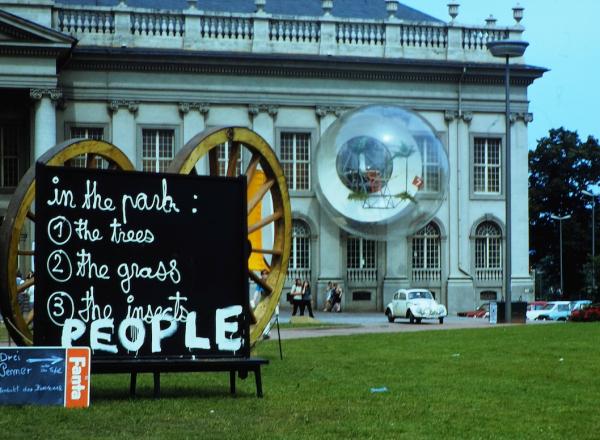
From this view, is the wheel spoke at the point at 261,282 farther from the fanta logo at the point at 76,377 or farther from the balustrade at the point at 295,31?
the balustrade at the point at 295,31

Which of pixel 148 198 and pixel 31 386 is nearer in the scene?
pixel 31 386

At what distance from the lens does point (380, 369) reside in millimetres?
22188

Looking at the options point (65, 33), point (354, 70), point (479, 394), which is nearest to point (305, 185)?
point (354, 70)

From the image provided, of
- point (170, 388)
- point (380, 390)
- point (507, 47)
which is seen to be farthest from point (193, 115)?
point (380, 390)

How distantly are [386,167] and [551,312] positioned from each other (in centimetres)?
880

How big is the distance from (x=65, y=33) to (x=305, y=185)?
37.5 ft

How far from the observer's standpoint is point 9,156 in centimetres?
6125

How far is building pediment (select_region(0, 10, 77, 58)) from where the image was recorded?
57688mm

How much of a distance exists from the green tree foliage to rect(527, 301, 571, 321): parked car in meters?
34.4

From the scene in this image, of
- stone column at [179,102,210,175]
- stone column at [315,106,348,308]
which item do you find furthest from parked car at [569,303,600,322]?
stone column at [179,102,210,175]

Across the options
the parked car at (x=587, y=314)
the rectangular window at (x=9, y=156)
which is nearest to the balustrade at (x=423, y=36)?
the rectangular window at (x=9, y=156)

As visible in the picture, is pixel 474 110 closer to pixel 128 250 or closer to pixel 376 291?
pixel 376 291

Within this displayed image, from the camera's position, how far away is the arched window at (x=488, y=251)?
213 ft

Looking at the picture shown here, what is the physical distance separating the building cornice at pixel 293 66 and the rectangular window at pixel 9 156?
362 cm
